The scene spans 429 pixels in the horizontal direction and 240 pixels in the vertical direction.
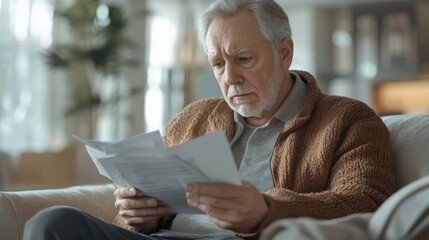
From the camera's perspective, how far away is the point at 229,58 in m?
1.88

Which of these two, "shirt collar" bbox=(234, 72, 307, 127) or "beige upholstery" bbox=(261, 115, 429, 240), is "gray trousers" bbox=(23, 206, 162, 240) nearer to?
"beige upholstery" bbox=(261, 115, 429, 240)

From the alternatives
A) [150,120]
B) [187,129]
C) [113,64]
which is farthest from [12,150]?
[187,129]

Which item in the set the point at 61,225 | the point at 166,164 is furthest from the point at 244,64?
the point at 61,225

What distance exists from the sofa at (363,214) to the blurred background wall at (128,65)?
3008mm

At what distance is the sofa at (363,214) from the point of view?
1.18 m

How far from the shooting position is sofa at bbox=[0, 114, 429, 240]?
1176 millimetres

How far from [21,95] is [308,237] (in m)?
4.79

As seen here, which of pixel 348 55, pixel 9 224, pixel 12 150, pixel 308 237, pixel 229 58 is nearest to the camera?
pixel 308 237

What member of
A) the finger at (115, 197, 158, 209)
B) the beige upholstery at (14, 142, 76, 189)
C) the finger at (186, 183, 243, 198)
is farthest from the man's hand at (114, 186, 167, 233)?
the beige upholstery at (14, 142, 76, 189)

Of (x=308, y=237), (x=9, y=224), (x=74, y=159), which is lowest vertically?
(x=74, y=159)

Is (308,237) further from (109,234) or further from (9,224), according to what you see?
(9,224)

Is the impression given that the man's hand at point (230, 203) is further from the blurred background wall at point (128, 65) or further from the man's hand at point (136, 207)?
the blurred background wall at point (128, 65)

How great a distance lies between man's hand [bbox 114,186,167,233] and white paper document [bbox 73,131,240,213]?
0.06 ft

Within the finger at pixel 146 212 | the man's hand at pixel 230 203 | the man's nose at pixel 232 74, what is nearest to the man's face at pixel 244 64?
the man's nose at pixel 232 74
